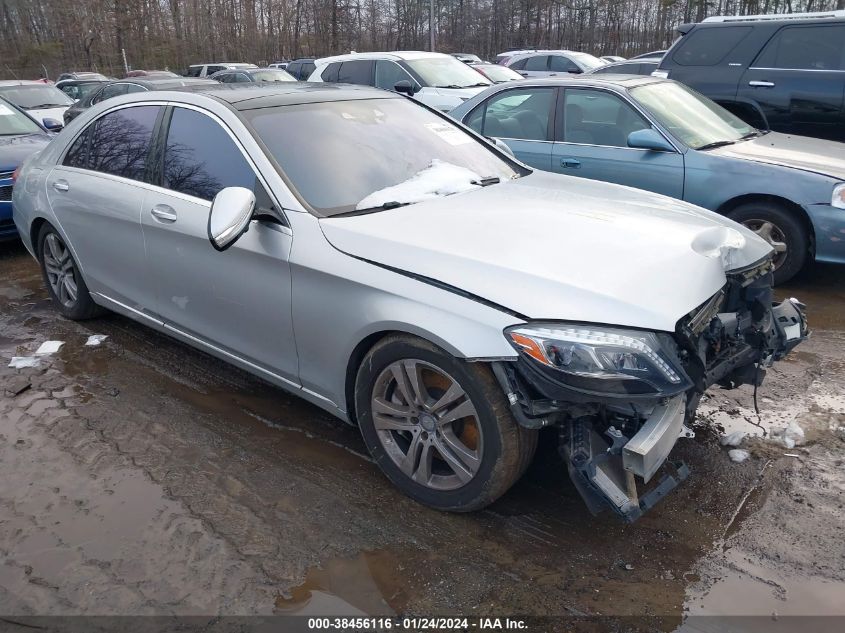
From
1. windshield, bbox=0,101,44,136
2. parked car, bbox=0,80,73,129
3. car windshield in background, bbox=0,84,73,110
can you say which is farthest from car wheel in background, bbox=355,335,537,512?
car windshield in background, bbox=0,84,73,110

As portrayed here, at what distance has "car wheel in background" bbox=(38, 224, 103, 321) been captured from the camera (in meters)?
4.92

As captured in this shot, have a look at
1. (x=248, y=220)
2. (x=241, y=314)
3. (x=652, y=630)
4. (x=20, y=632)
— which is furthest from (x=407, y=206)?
(x=20, y=632)

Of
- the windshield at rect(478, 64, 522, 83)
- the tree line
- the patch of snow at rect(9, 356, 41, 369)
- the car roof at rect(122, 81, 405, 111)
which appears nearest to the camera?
the car roof at rect(122, 81, 405, 111)

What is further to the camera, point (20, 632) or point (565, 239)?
point (565, 239)

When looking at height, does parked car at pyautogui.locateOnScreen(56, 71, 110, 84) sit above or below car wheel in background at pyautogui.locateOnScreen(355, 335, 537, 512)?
below

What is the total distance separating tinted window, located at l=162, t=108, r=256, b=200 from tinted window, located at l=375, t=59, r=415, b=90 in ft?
27.3

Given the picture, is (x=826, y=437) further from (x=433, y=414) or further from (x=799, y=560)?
(x=433, y=414)

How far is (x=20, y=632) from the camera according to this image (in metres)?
2.41

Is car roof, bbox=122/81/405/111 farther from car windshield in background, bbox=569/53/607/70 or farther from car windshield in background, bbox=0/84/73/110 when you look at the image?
car windshield in background, bbox=569/53/607/70

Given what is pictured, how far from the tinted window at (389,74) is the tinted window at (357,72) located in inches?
6.2

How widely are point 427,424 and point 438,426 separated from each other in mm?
58

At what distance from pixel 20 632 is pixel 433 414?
1670 mm

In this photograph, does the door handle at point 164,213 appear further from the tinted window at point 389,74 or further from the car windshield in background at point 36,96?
the car windshield in background at point 36,96

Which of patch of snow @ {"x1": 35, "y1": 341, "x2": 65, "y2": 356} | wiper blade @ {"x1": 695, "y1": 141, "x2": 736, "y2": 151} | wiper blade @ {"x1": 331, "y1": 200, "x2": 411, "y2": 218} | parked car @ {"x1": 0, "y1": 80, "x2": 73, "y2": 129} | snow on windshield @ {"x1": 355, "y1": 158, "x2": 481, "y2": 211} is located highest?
snow on windshield @ {"x1": 355, "y1": 158, "x2": 481, "y2": 211}
